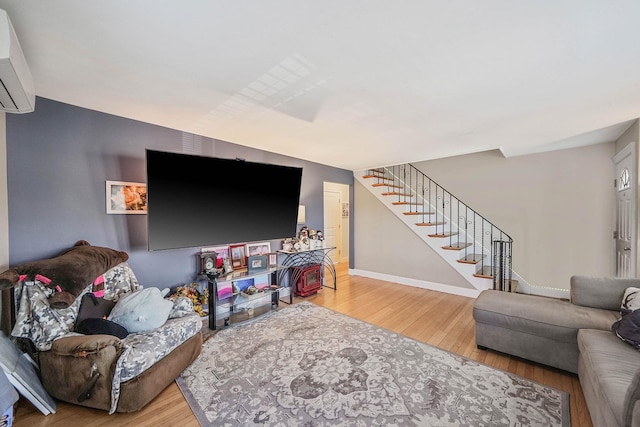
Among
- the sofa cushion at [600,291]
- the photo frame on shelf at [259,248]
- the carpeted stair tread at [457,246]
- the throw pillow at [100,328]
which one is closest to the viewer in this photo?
the throw pillow at [100,328]

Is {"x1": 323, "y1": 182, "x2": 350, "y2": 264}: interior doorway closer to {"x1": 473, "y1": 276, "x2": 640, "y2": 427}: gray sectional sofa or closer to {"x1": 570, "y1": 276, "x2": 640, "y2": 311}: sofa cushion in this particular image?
{"x1": 473, "y1": 276, "x2": 640, "y2": 427}: gray sectional sofa

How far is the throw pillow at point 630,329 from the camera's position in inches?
62.4

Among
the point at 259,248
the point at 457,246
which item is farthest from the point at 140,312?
the point at 457,246

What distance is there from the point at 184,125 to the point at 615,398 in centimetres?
368

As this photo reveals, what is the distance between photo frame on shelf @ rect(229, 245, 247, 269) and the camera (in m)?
3.27

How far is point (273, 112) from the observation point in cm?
230

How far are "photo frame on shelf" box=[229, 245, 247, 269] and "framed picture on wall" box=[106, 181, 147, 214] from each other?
1.07 metres

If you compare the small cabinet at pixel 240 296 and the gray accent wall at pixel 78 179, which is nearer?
the gray accent wall at pixel 78 179

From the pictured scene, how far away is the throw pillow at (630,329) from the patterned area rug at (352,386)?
1.81ft

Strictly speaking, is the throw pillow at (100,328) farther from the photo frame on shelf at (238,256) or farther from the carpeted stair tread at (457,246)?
the carpeted stair tread at (457,246)

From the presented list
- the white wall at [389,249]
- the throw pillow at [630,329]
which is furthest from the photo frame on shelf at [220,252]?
the throw pillow at [630,329]

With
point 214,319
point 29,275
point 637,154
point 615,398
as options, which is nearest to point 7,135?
point 29,275

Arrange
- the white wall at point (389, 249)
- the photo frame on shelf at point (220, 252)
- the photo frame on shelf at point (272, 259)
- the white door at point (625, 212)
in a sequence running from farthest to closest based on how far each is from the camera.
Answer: the white wall at point (389, 249) < the photo frame on shelf at point (272, 259) < the photo frame on shelf at point (220, 252) < the white door at point (625, 212)

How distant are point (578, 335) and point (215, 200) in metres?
3.27
